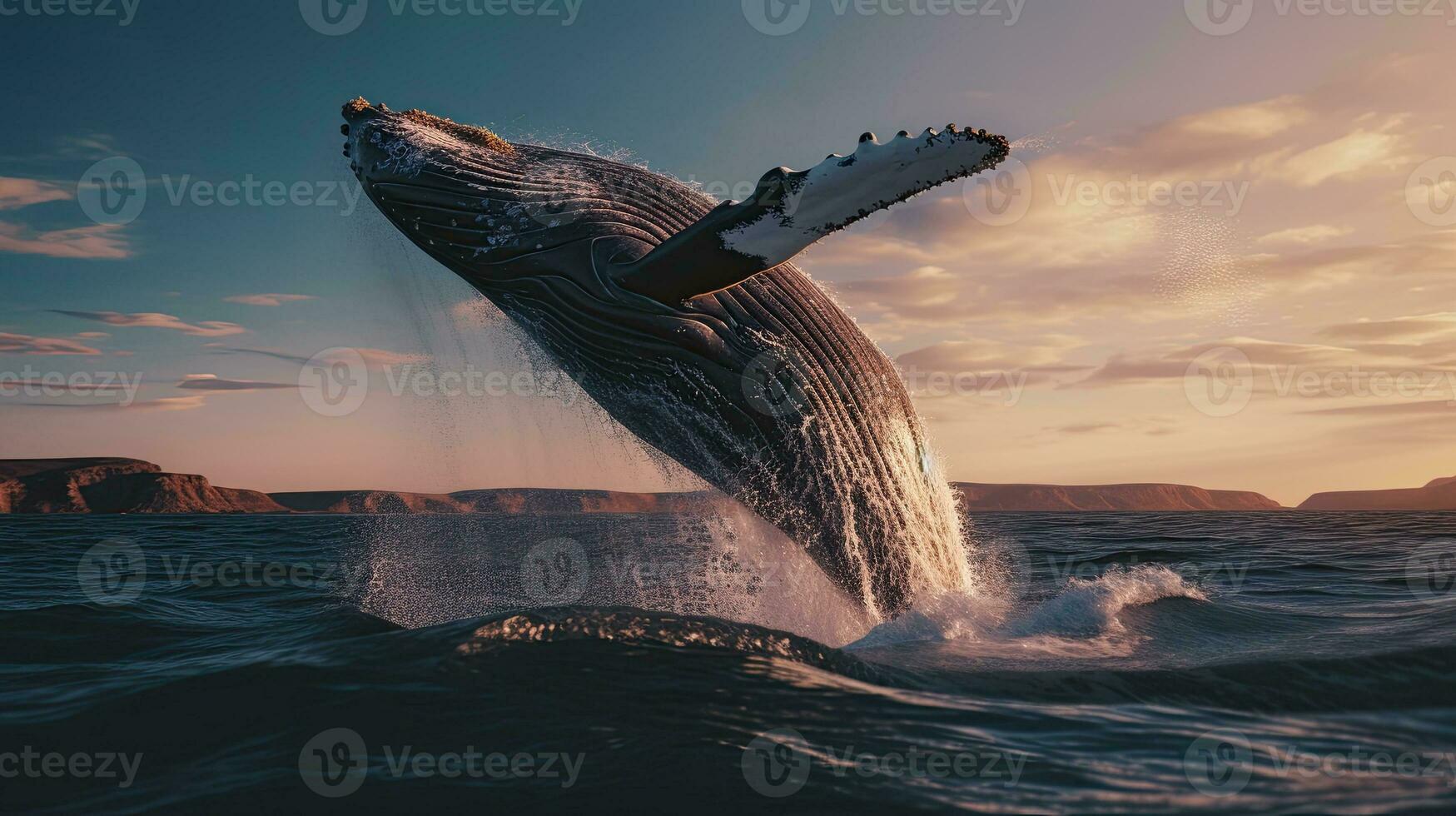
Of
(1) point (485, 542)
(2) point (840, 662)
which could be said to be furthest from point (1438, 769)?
(1) point (485, 542)

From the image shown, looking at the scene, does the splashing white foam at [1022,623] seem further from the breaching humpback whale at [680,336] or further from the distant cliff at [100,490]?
the distant cliff at [100,490]

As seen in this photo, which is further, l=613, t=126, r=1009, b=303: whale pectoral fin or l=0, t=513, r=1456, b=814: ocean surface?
l=613, t=126, r=1009, b=303: whale pectoral fin

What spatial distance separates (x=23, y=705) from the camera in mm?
5469

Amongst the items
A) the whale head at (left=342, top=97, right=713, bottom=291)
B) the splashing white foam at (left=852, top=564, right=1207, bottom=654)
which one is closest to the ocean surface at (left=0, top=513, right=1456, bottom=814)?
the splashing white foam at (left=852, top=564, right=1207, bottom=654)

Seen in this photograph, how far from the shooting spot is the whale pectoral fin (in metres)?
4.86

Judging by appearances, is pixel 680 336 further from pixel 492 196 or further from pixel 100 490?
pixel 100 490

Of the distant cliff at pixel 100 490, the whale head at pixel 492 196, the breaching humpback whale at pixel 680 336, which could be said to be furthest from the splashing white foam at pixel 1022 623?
the distant cliff at pixel 100 490

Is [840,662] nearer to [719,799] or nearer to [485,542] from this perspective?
[719,799]

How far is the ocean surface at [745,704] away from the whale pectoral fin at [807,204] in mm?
2622

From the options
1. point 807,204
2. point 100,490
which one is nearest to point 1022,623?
point 807,204

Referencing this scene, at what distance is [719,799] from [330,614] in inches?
261

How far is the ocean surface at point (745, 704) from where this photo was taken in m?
3.56

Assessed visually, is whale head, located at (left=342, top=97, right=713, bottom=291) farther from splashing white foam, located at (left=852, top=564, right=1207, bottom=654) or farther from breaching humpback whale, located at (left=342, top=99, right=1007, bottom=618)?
splashing white foam, located at (left=852, top=564, right=1207, bottom=654)

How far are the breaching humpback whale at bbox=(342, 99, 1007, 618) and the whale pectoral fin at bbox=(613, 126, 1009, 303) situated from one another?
15 cm
